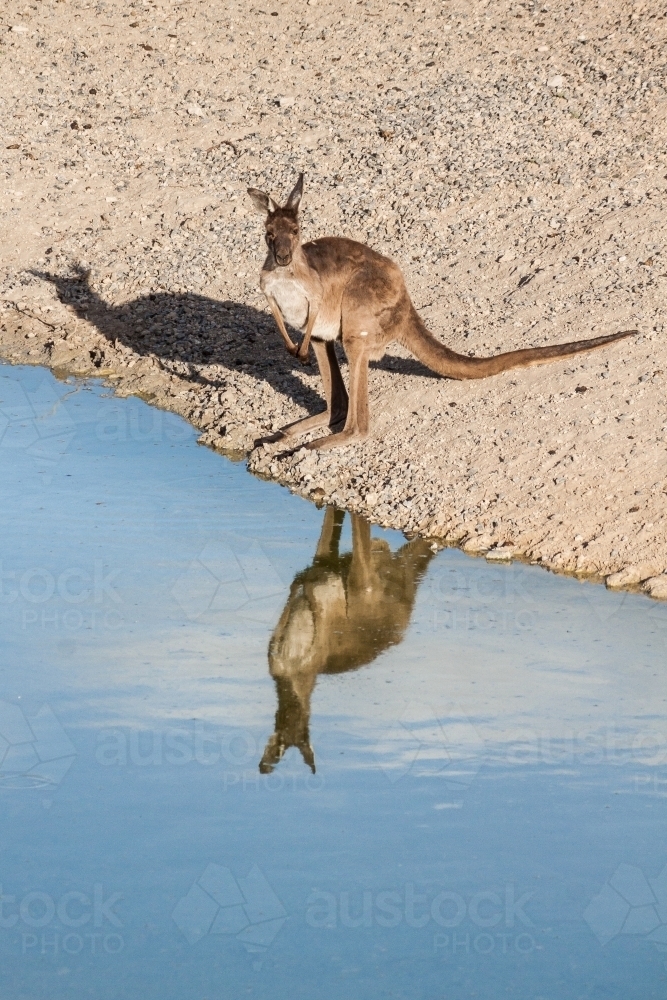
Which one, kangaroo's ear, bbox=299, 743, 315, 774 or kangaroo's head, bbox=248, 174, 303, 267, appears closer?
kangaroo's ear, bbox=299, 743, 315, 774

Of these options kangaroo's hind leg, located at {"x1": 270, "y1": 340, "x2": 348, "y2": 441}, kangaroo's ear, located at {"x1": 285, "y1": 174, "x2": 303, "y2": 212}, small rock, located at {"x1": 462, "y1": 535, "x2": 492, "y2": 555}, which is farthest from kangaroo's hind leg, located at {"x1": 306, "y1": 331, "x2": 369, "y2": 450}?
small rock, located at {"x1": 462, "y1": 535, "x2": 492, "y2": 555}

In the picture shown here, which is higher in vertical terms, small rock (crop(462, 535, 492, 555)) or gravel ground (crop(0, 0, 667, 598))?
gravel ground (crop(0, 0, 667, 598))

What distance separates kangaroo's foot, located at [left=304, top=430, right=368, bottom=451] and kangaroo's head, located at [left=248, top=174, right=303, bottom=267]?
38.7 inches

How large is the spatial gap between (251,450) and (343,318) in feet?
3.17

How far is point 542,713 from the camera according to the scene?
5.07 m

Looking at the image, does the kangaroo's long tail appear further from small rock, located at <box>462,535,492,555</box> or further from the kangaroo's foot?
small rock, located at <box>462,535,492,555</box>

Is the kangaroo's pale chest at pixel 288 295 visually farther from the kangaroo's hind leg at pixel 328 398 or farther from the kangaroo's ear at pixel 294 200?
the kangaroo's hind leg at pixel 328 398

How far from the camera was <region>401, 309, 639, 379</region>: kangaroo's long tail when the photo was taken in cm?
772

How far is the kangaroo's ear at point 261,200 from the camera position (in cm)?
714

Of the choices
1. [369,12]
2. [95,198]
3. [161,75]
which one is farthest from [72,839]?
[369,12]

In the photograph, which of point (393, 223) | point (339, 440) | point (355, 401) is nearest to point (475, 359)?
point (355, 401)

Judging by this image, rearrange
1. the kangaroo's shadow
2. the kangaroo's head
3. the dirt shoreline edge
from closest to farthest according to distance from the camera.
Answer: the dirt shoreline edge → the kangaroo's head → the kangaroo's shadow

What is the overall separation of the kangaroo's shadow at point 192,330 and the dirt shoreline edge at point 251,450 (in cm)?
13

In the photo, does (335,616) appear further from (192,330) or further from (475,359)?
(192,330)
